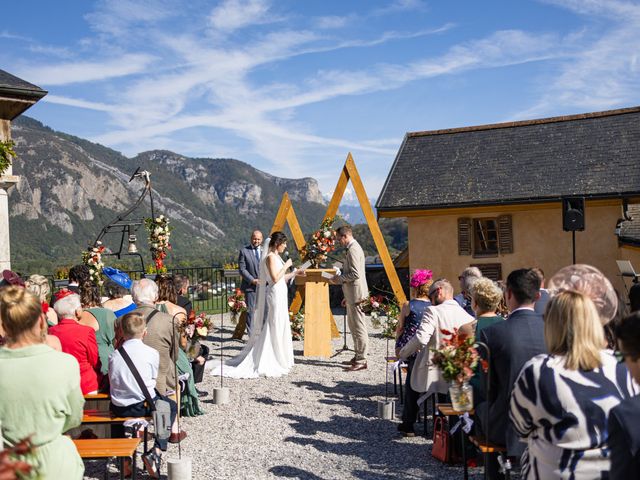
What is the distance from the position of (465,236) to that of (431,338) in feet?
39.4

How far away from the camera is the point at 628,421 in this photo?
9.45 feet

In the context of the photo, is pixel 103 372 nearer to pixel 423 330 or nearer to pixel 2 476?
pixel 423 330

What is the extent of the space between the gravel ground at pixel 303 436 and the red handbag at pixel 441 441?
9 centimetres

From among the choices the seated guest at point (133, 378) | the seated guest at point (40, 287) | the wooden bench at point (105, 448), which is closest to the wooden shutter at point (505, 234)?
the seated guest at point (40, 287)

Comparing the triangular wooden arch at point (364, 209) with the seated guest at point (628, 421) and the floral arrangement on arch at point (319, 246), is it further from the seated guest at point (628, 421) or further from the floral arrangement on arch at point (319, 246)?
the seated guest at point (628, 421)

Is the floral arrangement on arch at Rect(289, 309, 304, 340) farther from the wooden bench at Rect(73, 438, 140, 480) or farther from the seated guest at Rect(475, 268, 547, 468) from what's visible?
the seated guest at Rect(475, 268, 547, 468)

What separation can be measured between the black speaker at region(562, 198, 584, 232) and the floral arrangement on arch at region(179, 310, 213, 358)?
7.36 meters

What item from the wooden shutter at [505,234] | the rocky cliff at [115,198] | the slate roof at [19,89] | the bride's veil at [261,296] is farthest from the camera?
the rocky cliff at [115,198]

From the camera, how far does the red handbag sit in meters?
6.43

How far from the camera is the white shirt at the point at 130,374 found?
6.10 metres

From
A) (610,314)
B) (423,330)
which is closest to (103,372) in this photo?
(423,330)

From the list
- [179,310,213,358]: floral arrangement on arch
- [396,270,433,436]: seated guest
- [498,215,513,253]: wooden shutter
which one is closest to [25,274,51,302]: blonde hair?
[179,310,213,358]: floral arrangement on arch

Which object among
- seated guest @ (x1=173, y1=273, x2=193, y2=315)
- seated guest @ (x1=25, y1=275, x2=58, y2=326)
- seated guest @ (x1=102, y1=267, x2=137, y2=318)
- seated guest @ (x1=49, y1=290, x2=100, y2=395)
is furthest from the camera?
seated guest @ (x1=173, y1=273, x2=193, y2=315)

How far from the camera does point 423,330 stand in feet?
22.5
